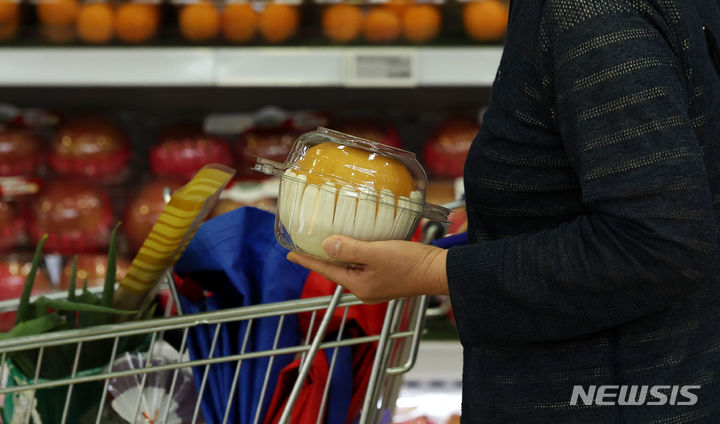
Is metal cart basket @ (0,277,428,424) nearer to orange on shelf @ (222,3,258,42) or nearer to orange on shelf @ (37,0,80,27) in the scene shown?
orange on shelf @ (222,3,258,42)

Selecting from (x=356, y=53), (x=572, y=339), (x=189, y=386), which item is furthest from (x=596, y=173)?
(x=356, y=53)

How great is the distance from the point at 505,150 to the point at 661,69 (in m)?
0.15

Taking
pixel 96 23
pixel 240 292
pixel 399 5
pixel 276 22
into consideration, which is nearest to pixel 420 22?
pixel 399 5

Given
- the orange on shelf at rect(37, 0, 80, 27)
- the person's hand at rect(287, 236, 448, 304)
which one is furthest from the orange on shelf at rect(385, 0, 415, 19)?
the person's hand at rect(287, 236, 448, 304)

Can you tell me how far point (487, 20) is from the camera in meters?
2.03

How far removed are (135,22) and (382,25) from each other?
0.66 metres

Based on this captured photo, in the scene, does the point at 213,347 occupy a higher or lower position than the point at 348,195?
lower

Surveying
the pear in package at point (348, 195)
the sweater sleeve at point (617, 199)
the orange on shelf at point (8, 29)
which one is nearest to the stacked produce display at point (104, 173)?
the orange on shelf at point (8, 29)

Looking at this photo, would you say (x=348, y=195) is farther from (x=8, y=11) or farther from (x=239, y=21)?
(x=8, y=11)

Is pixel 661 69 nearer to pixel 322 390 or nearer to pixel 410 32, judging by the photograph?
pixel 322 390

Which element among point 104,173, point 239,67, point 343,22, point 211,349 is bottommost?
point 104,173

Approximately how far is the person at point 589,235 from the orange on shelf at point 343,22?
1.41 metres

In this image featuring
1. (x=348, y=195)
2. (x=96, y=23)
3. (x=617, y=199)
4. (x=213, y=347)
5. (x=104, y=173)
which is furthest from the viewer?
(x=104, y=173)

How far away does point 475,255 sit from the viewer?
66 centimetres
